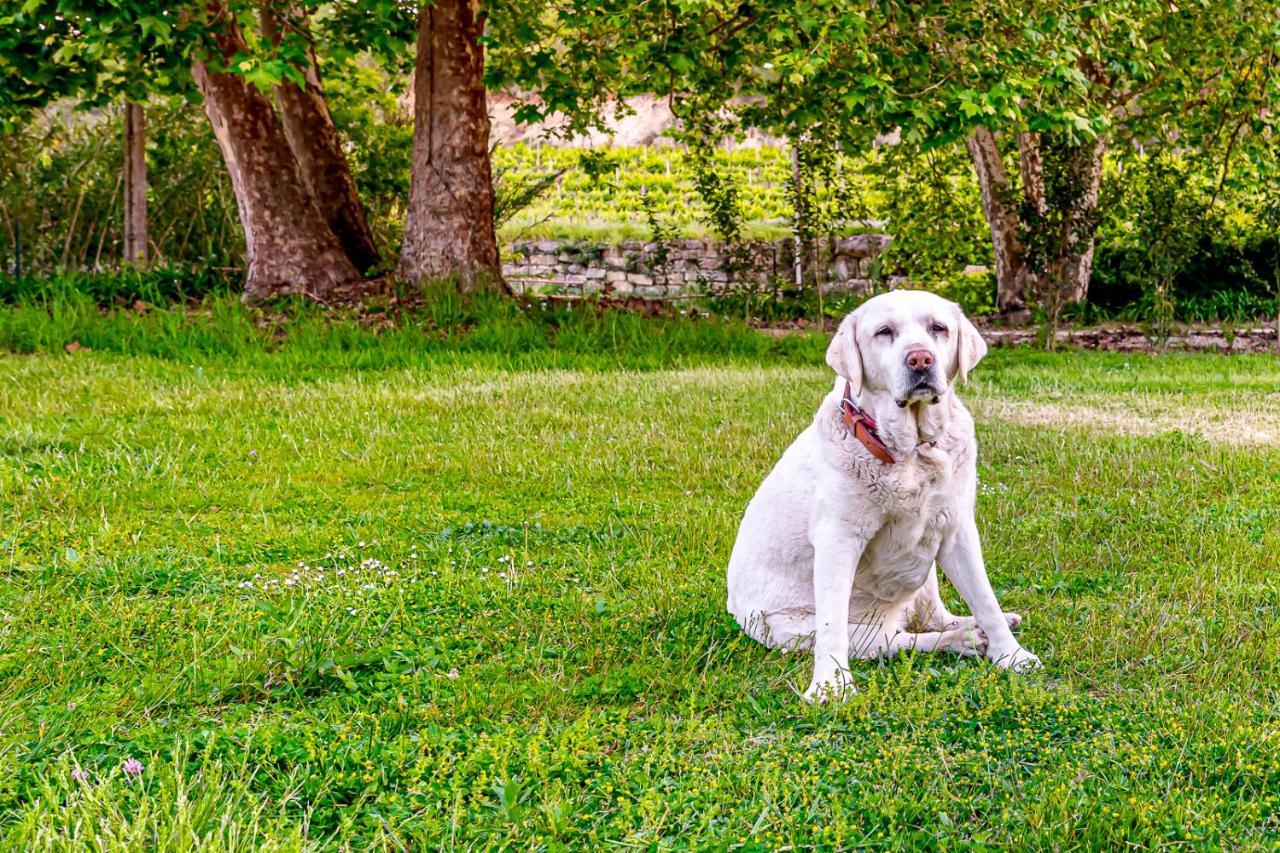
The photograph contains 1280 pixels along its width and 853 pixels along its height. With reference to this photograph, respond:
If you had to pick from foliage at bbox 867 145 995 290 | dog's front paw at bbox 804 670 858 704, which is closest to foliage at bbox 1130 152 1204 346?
foliage at bbox 867 145 995 290

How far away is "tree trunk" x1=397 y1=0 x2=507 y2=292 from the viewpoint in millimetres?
13086

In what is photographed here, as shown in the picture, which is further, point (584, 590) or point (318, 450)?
point (318, 450)

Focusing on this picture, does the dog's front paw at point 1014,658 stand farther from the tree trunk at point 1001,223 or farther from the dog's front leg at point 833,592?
the tree trunk at point 1001,223

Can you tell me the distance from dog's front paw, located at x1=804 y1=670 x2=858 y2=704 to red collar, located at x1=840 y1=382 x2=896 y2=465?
2.39ft

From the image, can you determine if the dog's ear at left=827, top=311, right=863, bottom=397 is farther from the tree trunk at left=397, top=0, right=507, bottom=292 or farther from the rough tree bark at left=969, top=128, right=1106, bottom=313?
the rough tree bark at left=969, top=128, right=1106, bottom=313

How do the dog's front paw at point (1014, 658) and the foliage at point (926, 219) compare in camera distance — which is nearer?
the dog's front paw at point (1014, 658)

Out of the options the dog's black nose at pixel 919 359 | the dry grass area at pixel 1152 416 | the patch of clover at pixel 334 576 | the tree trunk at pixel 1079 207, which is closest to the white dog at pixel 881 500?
the dog's black nose at pixel 919 359

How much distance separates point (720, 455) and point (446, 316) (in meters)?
5.81

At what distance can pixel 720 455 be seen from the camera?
769cm

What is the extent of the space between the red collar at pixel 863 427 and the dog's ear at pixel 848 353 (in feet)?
0.37

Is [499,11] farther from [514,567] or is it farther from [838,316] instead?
[514,567]

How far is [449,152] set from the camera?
43.4ft

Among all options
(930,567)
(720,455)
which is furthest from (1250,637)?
(720,455)

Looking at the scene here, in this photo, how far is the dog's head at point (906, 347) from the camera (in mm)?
3629
